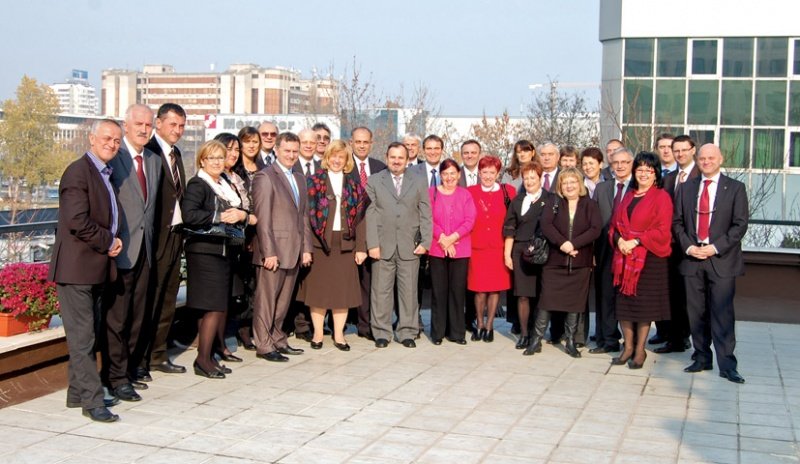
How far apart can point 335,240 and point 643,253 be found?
2.58 metres

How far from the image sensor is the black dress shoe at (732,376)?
7.38 metres

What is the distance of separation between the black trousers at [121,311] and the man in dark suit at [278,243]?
1.26 meters

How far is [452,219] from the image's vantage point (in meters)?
8.69

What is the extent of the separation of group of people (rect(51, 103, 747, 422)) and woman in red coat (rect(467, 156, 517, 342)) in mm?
13

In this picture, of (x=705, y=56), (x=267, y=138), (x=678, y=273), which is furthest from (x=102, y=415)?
(x=705, y=56)

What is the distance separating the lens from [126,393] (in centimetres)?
636

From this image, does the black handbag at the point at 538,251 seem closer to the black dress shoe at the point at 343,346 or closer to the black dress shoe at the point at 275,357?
the black dress shoe at the point at 343,346

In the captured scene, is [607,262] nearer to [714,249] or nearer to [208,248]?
[714,249]

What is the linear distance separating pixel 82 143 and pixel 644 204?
83632 mm

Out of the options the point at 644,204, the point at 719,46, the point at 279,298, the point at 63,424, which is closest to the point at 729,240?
the point at 644,204

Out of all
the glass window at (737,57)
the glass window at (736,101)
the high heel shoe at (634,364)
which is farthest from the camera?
the glass window at (736,101)

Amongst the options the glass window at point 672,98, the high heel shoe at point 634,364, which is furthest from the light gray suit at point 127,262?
the glass window at point 672,98

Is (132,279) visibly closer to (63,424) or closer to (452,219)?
(63,424)

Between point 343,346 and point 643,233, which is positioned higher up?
point 643,233
